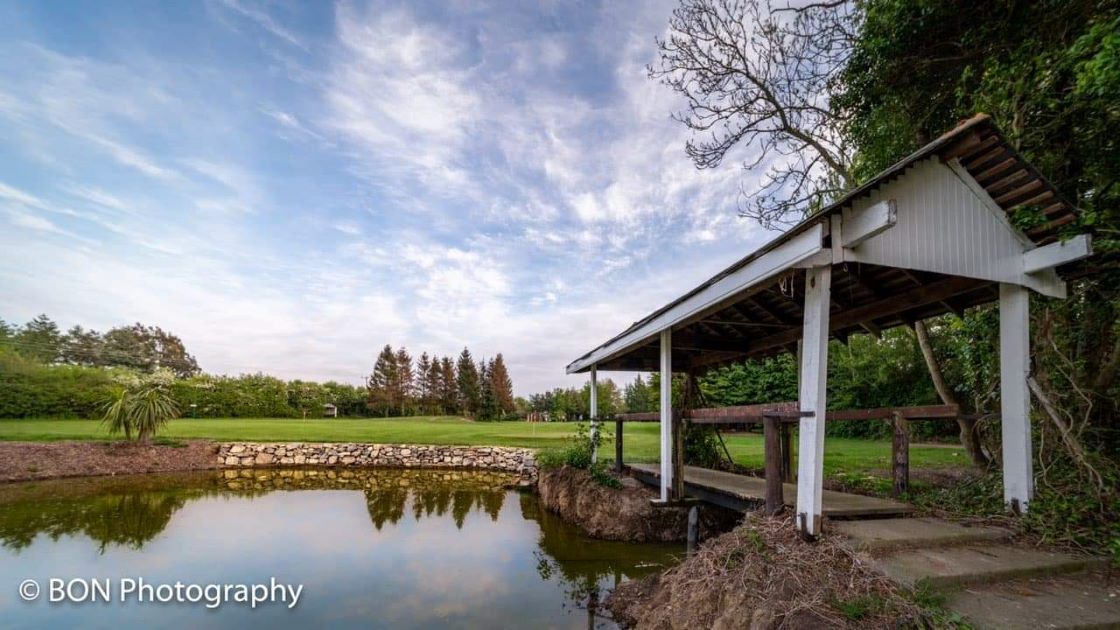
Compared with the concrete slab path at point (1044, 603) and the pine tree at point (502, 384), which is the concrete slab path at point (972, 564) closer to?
the concrete slab path at point (1044, 603)

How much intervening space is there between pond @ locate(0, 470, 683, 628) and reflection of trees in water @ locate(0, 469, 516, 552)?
0.06m

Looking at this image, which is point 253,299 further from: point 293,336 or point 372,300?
point 293,336

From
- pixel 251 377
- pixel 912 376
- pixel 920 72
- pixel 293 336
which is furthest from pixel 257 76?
pixel 251 377

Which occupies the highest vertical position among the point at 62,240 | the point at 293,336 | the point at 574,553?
the point at 62,240

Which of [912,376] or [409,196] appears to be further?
[912,376]

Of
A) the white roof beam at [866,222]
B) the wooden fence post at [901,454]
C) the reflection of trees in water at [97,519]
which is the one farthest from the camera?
the reflection of trees in water at [97,519]

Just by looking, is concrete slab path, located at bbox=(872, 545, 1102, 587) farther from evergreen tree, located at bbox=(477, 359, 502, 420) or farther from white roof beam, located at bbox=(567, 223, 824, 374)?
evergreen tree, located at bbox=(477, 359, 502, 420)

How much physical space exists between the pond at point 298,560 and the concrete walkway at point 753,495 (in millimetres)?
1140

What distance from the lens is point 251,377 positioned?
32.5 meters

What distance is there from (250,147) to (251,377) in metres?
26.4

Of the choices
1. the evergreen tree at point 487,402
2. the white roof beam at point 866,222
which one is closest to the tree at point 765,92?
the white roof beam at point 866,222

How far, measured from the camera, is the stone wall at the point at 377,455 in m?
16.8

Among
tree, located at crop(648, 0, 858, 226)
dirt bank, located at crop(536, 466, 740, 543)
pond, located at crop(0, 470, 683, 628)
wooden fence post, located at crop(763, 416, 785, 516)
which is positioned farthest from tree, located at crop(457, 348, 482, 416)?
wooden fence post, located at crop(763, 416, 785, 516)

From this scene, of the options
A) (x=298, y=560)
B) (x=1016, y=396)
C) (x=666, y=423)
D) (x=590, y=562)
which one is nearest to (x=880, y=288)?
(x=1016, y=396)
